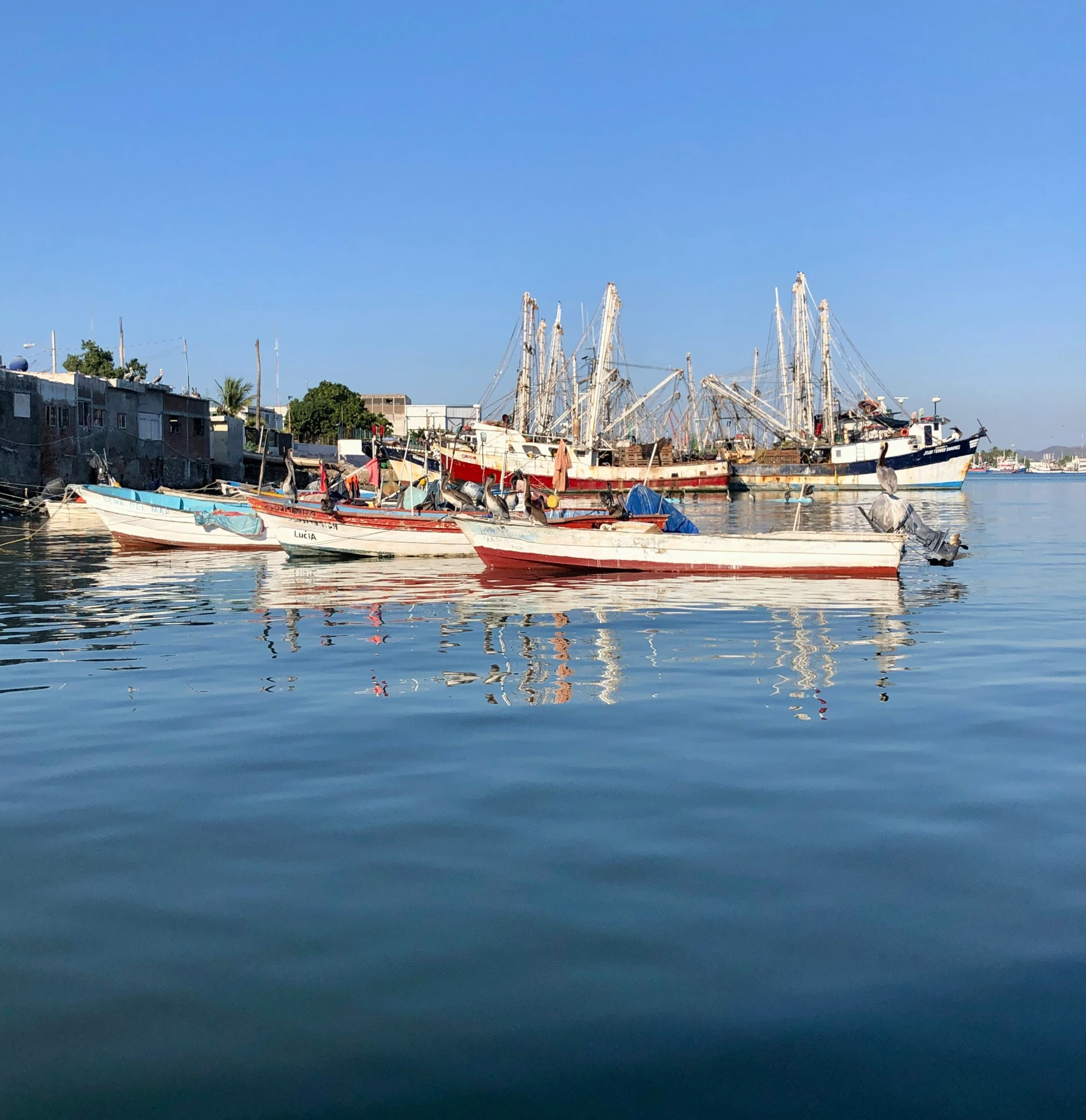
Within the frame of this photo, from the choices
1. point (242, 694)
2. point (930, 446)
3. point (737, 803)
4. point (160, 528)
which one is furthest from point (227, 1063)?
point (930, 446)

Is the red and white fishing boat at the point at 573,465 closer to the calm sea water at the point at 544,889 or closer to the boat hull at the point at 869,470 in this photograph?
the boat hull at the point at 869,470

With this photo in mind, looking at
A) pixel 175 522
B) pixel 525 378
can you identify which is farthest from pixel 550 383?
pixel 175 522

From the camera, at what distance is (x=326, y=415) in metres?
128

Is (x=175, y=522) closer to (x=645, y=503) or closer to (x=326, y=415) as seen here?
(x=645, y=503)

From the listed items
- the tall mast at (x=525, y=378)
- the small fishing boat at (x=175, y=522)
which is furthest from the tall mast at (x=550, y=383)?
the small fishing boat at (x=175, y=522)

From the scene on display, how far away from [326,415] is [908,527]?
106426mm

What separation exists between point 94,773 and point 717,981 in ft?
19.6

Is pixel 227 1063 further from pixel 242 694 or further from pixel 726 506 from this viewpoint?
pixel 726 506

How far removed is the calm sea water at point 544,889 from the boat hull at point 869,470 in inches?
3538

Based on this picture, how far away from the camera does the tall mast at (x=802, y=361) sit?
101312mm

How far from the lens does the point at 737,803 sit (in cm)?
791

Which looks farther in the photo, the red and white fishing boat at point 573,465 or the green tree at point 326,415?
the green tree at point 326,415

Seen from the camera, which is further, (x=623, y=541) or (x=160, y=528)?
(x=160, y=528)

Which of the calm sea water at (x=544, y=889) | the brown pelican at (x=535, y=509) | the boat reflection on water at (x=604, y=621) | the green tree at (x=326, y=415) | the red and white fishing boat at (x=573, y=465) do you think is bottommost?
the boat reflection on water at (x=604, y=621)
